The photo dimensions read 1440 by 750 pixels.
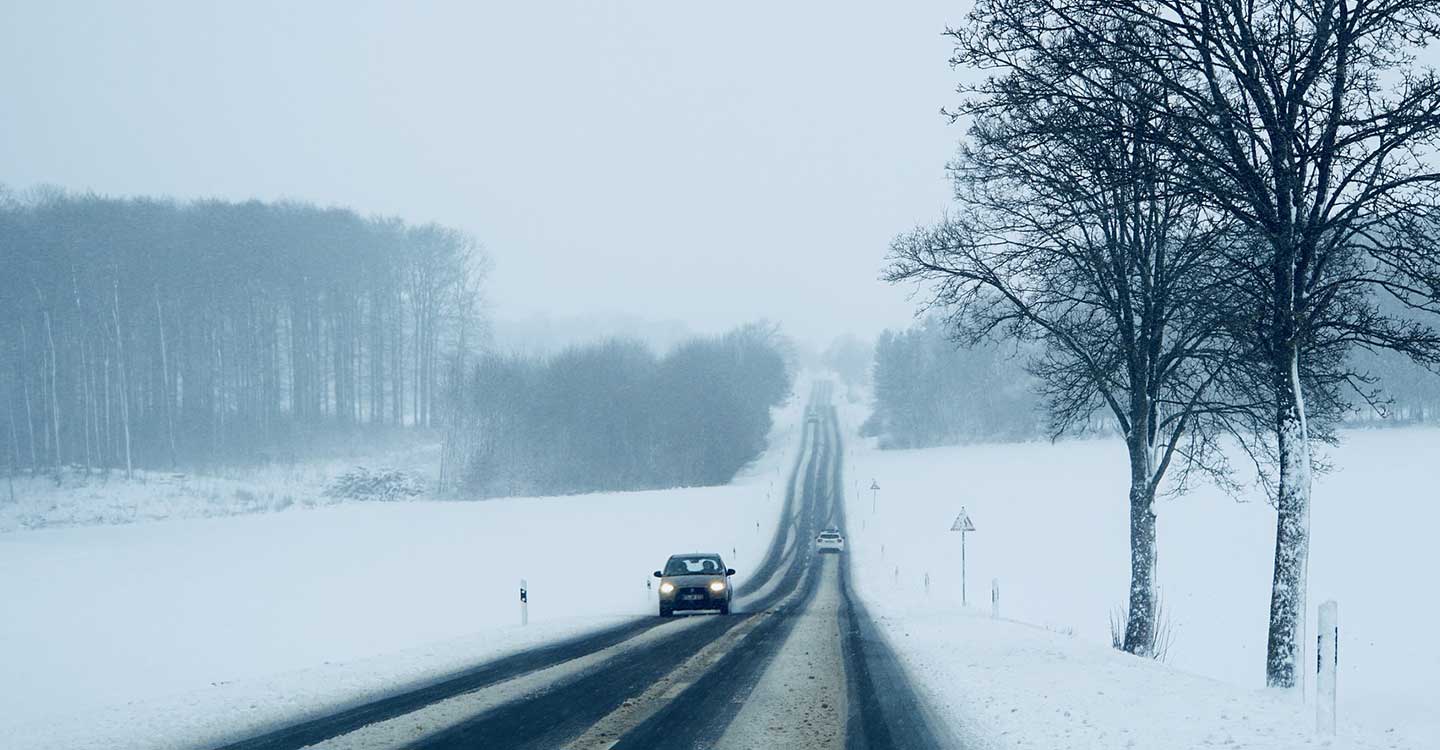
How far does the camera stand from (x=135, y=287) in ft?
208

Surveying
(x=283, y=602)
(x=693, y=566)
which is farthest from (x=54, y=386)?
(x=693, y=566)

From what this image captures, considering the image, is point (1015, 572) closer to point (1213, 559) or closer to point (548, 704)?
point (1213, 559)

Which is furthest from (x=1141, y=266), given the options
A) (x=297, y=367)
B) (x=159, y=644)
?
(x=297, y=367)

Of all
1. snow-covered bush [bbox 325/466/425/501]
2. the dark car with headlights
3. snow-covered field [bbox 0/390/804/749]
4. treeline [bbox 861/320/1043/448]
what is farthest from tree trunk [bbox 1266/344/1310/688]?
treeline [bbox 861/320/1043/448]

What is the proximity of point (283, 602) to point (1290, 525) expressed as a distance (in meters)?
23.9

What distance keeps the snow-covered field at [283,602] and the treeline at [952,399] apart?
5862 centimetres

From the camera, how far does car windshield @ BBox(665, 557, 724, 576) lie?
963 inches

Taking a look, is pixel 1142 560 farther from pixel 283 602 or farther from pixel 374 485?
pixel 374 485

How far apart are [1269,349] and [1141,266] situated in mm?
6110

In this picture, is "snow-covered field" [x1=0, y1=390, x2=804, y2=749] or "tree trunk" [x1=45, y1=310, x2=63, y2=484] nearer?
"snow-covered field" [x1=0, y1=390, x2=804, y2=749]

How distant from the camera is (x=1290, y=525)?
11367 mm

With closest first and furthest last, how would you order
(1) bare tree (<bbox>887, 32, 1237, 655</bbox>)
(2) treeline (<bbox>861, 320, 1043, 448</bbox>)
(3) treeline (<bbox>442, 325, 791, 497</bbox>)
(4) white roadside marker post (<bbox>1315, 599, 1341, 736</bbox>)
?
(4) white roadside marker post (<bbox>1315, 599, 1341, 736</bbox>)
(1) bare tree (<bbox>887, 32, 1237, 655</bbox>)
(3) treeline (<bbox>442, 325, 791, 497</bbox>)
(2) treeline (<bbox>861, 320, 1043, 448</bbox>)

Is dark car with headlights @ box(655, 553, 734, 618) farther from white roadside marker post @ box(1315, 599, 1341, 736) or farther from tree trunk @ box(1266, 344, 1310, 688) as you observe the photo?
white roadside marker post @ box(1315, 599, 1341, 736)

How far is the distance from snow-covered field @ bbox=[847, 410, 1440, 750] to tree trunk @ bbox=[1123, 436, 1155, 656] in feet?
4.76
